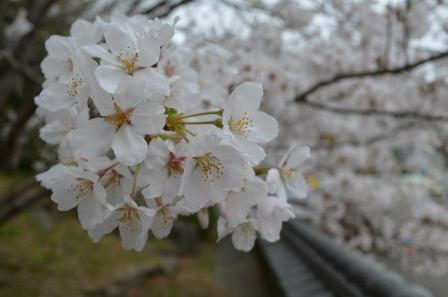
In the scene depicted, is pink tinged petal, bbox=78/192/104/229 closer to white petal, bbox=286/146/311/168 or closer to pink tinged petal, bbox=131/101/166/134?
pink tinged petal, bbox=131/101/166/134

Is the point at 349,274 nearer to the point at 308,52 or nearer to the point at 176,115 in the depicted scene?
the point at 176,115

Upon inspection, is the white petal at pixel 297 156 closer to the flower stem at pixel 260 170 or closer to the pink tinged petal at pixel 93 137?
the flower stem at pixel 260 170

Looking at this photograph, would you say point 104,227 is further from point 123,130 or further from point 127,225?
point 123,130

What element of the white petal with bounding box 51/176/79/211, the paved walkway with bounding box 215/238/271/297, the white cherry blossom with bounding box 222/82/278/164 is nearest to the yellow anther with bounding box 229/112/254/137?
the white cherry blossom with bounding box 222/82/278/164

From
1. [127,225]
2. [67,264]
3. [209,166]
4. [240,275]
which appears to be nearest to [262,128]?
[209,166]

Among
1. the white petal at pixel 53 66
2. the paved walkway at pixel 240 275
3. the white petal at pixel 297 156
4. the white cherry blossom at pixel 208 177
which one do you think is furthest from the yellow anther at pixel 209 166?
the paved walkway at pixel 240 275

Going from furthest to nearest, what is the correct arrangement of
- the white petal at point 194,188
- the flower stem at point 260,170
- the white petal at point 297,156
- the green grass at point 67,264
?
the green grass at point 67,264 → the white petal at point 297,156 → the flower stem at point 260,170 → the white petal at point 194,188

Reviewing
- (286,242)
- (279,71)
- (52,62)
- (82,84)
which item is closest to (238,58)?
(279,71)
